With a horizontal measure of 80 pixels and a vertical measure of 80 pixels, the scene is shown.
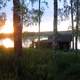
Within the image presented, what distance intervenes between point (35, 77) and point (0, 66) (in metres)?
2.17

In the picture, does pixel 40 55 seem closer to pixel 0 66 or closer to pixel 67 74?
pixel 0 66

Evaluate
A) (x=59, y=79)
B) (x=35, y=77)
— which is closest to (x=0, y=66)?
(x=35, y=77)

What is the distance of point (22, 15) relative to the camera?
1552cm

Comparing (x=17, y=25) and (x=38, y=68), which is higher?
(x=17, y=25)

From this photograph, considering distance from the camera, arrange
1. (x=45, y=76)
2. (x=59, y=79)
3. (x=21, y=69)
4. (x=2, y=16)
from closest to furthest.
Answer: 1. (x=59, y=79)
2. (x=45, y=76)
3. (x=21, y=69)
4. (x=2, y=16)

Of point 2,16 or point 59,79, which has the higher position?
point 2,16

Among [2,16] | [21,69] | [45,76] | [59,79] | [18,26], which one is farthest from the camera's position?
[2,16]

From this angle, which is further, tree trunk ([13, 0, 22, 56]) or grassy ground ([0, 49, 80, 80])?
tree trunk ([13, 0, 22, 56])

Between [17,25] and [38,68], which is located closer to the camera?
[38,68]

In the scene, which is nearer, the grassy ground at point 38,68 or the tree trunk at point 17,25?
the grassy ground at point 38,68

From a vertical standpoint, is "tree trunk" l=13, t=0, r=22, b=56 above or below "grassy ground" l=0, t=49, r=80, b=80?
above

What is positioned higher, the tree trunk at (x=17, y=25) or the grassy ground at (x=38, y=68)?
the tree trunk at (x=17, y=25)

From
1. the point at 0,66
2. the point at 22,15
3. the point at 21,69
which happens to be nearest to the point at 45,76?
the point at 21,69

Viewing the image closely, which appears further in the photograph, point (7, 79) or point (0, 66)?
point (0, 66)
